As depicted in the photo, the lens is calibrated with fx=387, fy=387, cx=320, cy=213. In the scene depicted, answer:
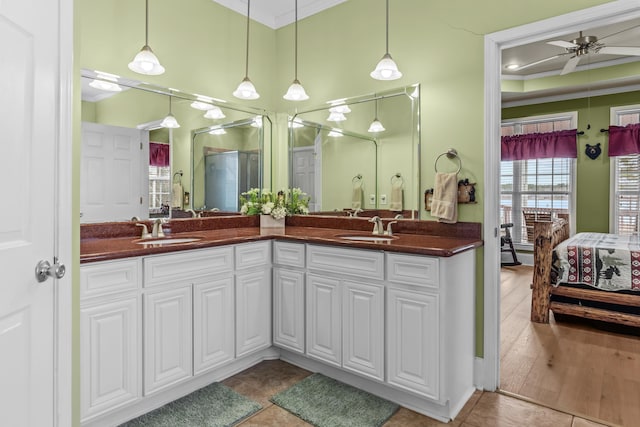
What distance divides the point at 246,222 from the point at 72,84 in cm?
200

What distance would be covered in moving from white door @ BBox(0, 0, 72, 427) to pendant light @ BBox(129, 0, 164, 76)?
3.54 ft

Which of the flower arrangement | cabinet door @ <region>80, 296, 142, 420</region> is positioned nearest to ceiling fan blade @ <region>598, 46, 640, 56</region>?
the flower arrangement

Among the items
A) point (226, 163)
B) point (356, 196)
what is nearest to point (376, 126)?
point (356, 196)

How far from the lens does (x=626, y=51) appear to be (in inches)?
153

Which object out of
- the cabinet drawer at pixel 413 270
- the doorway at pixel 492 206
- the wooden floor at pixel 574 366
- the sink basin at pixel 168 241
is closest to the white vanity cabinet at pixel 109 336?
the sink basin at pixel 168 241

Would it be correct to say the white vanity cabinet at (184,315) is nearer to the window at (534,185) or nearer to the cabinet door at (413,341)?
the cabinet door at (413,341)

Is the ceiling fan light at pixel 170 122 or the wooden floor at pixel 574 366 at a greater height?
the ceiling fan light at pixel 170 122

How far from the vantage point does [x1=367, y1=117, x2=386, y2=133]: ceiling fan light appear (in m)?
2.89

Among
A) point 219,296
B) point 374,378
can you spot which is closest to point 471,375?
point 374,378

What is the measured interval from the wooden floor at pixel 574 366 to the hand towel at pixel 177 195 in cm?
250

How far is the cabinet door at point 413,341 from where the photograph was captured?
6.53 ft

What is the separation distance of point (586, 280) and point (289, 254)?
2838 millimetres

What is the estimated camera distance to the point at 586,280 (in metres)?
3.54

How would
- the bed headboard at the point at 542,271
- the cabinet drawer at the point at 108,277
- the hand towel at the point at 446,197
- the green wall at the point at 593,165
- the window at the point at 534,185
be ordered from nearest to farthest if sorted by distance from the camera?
the cabinet drawer at the point at 108,277, the hand towel at the point at 446,197, the bed headboard at the point at 542,271, the green wall at the point at 593,165, the window at the point at 534,185
